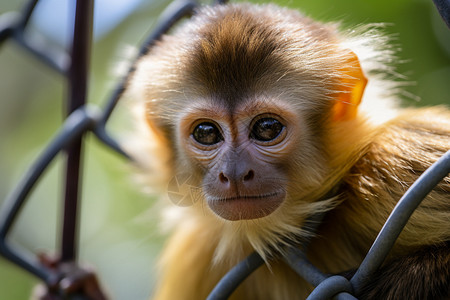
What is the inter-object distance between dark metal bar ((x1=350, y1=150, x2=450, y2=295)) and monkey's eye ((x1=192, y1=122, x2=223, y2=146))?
1165mm

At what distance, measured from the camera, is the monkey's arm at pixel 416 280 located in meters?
2.16

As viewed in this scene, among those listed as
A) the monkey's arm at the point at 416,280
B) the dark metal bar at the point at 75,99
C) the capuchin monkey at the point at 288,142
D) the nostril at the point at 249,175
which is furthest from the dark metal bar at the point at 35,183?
the monkey's arm at the point at 416,280

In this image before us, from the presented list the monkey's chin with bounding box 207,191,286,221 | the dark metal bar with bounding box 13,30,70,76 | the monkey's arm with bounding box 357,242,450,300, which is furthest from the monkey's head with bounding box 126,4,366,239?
the dark metal bar with bounding box 13,30,70,76

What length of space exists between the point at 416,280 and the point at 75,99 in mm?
2145

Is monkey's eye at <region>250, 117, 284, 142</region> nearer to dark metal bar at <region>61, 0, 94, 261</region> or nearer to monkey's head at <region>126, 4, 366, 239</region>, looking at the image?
monkey's head at <region>126, 4, 366, 239</region>

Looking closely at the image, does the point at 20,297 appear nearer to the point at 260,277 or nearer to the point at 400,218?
the point at 260,277

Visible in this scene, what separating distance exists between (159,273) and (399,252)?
6.17 feet

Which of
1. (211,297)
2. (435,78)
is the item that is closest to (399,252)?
(211,297)

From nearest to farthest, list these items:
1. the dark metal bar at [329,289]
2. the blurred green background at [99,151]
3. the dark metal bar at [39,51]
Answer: the dark metal bar at [329,289], the dark metal bar at [39,51], the blurred green background at [99,151]

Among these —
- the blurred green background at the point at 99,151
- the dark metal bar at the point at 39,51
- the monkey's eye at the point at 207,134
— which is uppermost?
the dark metal bar at the point at 39,51

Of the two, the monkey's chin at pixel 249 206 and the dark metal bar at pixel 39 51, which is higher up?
the dark metal bar at pixel 39 51

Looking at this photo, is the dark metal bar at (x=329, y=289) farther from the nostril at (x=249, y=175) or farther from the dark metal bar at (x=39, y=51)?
the dark metal bar at (x=39, y=51)

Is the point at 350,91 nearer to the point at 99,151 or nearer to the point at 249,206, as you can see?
the point at 249,206

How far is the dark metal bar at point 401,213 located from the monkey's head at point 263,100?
80 centimetres
